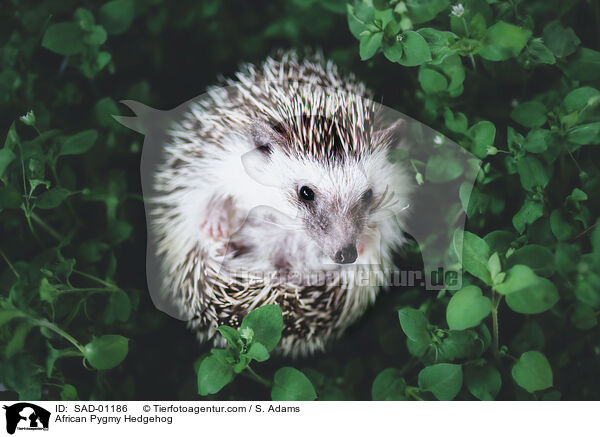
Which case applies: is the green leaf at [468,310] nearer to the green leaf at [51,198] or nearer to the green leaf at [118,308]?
the green leaf at [118,308]

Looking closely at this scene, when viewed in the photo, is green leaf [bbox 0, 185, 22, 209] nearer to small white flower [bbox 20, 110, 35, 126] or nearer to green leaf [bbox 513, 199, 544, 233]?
small white flower [bbox 20, 110, 35, 126]

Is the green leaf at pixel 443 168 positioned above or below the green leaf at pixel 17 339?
above

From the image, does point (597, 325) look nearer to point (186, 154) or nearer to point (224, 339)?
point (224, 339)

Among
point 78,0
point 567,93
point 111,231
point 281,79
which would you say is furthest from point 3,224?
point 567,93

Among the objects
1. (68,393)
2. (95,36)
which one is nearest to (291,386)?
(68,393)

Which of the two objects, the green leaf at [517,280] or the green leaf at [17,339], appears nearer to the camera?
the green leaf at [517,280]

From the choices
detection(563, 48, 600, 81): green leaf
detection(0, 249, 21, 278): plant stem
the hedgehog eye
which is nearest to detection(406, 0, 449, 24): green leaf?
detection(563, 48, 600, 81): green leaf
